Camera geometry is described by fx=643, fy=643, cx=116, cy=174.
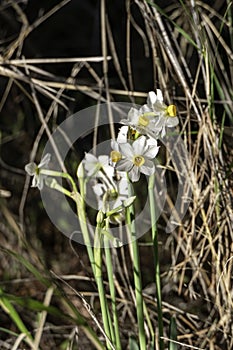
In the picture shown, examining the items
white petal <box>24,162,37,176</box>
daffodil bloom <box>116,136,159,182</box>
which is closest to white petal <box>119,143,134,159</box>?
daffodil bloom <box>116,136,159,182</box>

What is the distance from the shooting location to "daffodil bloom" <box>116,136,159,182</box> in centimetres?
77

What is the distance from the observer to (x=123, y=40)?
237 cm

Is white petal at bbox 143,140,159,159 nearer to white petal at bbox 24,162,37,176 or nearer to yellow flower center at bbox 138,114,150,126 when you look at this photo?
yellow flower center at bbox 138,114,150,126

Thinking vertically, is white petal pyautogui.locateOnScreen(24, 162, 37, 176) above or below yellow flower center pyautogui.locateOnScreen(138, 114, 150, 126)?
below

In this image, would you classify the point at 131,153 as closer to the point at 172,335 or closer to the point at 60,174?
the point at 60,174

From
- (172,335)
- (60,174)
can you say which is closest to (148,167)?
(60,174)

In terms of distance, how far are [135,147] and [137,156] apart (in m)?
0.01

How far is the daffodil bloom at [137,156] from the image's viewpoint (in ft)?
2.53

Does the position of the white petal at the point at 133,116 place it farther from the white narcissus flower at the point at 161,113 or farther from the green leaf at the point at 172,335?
the green leaf at the point at 172,335

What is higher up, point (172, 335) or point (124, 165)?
point (124, 165)

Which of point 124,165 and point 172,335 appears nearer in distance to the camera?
point 124,165

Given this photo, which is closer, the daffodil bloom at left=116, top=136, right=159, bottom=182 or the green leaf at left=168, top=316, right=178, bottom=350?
the daffodil bloom at left=116, top=136, right=159, bottom=182

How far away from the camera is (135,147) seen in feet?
2.54

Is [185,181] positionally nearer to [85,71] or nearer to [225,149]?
[225,149]
